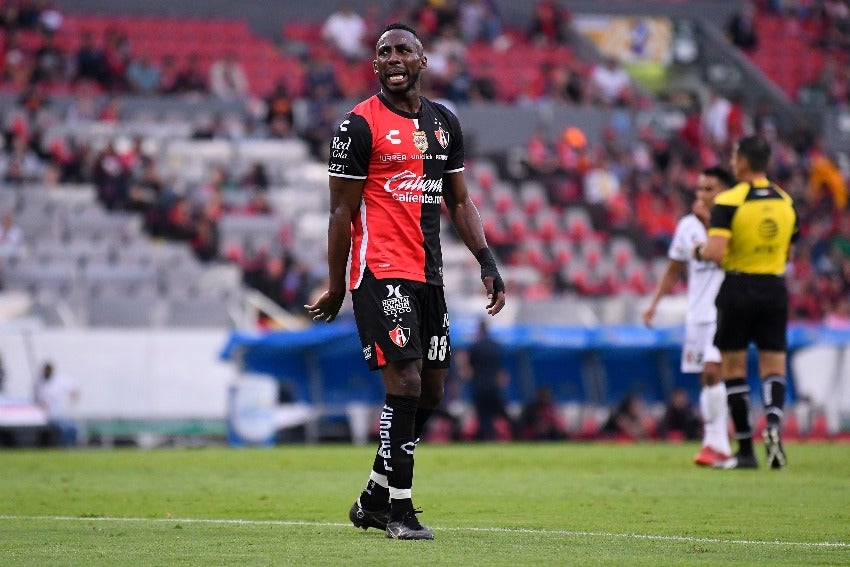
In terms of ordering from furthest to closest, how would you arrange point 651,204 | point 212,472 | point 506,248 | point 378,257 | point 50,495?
1. point 651,204
2. point 506,248
3. point 212,472
4. point 50,495
5. point 378,257

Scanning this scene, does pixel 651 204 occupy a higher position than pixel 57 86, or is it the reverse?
pixel 57 86

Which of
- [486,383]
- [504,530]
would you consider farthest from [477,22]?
[504,530]

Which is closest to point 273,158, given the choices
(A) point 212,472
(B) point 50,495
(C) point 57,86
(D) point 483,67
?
(C) point 57,86

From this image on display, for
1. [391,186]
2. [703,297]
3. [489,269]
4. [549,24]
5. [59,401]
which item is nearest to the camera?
[391,186]

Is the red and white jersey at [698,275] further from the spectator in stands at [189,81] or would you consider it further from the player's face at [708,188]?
the spectator in stands at [189,81]

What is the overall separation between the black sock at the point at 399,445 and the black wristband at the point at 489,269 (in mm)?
744

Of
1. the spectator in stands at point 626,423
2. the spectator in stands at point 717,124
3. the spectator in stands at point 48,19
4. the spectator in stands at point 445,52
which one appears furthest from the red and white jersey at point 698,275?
the spectator in stands at point 717,124

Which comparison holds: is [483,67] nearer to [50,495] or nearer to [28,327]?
[28,327]

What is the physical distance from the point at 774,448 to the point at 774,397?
0.41 metres

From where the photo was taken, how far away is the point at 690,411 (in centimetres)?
2283

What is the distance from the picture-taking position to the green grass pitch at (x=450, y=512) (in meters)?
7.03

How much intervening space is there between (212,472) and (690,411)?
10.9 meters

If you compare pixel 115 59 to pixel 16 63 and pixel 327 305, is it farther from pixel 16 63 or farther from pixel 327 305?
pixel 327 305

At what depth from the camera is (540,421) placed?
22.5m
